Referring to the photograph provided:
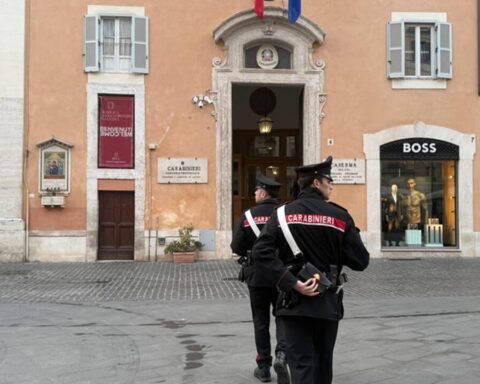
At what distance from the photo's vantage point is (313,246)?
13.0 ft

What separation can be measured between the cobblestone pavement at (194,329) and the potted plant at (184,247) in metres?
2.40

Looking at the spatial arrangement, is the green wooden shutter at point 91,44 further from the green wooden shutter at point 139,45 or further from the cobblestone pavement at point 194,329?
the cobblestone pavement at point 194,329

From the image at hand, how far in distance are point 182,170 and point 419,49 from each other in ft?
24.7

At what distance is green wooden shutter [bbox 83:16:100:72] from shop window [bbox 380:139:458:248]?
8292 mm

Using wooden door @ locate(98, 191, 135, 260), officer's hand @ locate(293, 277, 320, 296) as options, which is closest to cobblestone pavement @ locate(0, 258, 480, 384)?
officer's hand @ locate(293, 277, 320, 296)

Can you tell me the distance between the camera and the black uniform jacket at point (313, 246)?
12.7 feet

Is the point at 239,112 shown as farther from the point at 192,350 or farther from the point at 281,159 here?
the point at 192,350

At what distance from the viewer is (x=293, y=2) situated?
52.2ft

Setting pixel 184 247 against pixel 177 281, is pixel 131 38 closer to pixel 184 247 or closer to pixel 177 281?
pixel 184 247

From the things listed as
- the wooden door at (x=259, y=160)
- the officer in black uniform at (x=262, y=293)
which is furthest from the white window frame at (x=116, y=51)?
the officer in black uniform at (x=262, y=293)

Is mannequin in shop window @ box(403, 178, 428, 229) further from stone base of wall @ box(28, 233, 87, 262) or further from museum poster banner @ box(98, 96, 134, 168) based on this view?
stone base of wall @ box(28, 233, 87, 262)

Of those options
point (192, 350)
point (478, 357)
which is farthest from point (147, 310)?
point (478, 357)

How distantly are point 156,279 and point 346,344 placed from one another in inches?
278

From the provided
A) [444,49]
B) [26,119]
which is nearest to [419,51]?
[444,49]
